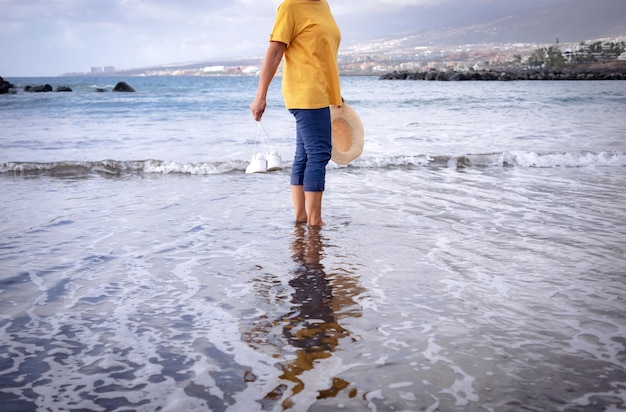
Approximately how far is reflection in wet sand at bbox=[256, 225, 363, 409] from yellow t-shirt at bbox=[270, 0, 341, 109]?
117cm

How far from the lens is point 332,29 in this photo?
4297 mm

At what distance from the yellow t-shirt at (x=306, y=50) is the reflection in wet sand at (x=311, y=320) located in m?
1.17

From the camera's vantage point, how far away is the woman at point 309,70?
4.16 metres

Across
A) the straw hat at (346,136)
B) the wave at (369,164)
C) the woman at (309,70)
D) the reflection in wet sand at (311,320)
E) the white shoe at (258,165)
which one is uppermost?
the woman at (309,70)

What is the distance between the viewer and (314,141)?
14.5ft

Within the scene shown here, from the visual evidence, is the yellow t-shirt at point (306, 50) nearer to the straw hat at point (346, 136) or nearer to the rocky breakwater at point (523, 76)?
the straw hat at point (346, 136)

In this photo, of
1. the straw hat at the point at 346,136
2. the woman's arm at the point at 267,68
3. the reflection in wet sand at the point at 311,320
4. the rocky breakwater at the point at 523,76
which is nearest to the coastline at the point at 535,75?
the rocky breakwater at the point at 523,76

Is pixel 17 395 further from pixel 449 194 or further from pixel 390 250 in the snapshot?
pixel 449 194

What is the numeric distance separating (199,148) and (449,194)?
5842 mm

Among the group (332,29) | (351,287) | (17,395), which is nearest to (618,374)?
(351,287)

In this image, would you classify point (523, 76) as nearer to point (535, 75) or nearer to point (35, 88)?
point (535, 75)

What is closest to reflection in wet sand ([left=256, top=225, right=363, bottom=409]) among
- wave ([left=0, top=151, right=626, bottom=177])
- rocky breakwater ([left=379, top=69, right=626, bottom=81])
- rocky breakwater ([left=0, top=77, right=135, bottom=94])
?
wave ([left=0, top=151, right=626, bottom=177])

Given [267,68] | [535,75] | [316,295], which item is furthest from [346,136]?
[535,75]

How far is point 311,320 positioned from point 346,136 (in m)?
2.65
